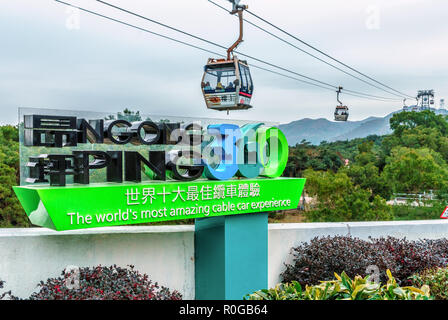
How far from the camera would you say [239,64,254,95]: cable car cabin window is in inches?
567

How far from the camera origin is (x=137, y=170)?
22.2 feet

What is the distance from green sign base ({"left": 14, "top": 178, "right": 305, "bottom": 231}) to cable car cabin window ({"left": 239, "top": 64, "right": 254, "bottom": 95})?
655 cm

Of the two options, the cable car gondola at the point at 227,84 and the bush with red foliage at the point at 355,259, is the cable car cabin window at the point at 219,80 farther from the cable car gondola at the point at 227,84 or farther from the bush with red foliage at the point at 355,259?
the bush with red foliage at the point at 355,259

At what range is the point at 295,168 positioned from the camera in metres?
43.9

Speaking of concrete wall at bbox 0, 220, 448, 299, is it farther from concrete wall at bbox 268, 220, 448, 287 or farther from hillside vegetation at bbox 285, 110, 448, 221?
hillside vegetation at bbox 285, 110, 448, 221

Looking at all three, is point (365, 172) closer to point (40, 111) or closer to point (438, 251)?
point (438, 251)

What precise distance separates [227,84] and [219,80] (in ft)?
1.35

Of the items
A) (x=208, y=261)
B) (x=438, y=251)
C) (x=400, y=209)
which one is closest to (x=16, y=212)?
(x=208, y=261)

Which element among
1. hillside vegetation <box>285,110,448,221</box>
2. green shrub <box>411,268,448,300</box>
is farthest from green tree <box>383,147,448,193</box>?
green shrub <box>411,268,448,300</box>

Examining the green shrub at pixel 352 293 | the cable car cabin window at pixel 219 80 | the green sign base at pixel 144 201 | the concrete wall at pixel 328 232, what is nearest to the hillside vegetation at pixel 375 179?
the concrete wall at pixel 328 232

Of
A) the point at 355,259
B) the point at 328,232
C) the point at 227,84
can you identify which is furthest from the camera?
the point at 227,84

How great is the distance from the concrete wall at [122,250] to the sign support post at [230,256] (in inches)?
9.2

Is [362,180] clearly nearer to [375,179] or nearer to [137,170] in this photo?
[375,179]

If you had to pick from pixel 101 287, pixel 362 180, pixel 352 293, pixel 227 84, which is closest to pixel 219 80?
pixel 227 84
